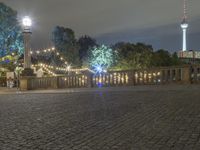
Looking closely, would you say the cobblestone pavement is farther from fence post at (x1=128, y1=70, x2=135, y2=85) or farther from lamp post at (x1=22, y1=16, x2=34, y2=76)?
Answer: lamp post at (x1=22, y1=16, x2=34, y2=76)

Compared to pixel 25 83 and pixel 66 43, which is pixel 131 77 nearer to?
pixel 25 83

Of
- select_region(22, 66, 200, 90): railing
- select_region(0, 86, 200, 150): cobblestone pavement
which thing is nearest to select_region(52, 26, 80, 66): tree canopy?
select_region(22, 66, 200, 90): railing

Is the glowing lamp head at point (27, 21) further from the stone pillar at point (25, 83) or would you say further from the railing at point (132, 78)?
the railing at point (132, 78)

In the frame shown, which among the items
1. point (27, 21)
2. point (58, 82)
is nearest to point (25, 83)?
point (58, 82)

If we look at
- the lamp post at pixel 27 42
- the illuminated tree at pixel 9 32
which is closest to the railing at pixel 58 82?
the lamp post at pixel 27 42

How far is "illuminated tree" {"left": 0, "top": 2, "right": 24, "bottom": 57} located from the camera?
3145 cm

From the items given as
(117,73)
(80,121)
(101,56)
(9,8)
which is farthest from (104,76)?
(101,56)

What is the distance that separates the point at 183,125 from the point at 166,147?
1215 millimetres

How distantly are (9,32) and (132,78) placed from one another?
21.1 meters

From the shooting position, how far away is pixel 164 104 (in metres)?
7.65

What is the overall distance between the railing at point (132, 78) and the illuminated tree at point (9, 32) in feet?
50.9

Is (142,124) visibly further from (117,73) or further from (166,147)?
(117,73)

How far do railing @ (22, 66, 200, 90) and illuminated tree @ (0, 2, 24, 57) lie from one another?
15512 millimetres

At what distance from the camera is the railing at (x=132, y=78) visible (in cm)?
1298
